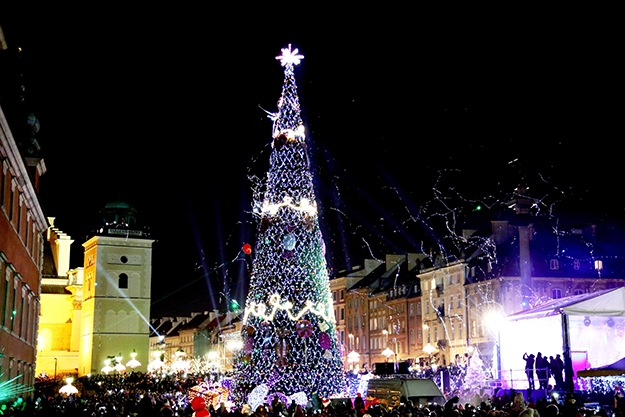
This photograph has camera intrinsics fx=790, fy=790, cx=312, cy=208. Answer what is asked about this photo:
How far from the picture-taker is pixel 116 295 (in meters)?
70.8

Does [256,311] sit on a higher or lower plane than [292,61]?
lower

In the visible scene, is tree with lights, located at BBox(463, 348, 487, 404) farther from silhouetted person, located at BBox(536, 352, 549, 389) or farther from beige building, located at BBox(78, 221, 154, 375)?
beige building, located at BBox(78, 221, 154, 375)

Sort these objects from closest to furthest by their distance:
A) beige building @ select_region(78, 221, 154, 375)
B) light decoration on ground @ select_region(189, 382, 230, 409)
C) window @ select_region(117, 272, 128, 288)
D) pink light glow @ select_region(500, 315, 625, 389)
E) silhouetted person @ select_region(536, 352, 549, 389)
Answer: light decoration on ground @ select_region(189, 382, 230, 409) < silhouetted person @ select_region(536, 352, 549, 389) < pink light glow @ select_region(500, 315, 625, 389) < beige building @ select_region(78, 221, 154, 375) < window @ select_region(117, 272, 128, 288)

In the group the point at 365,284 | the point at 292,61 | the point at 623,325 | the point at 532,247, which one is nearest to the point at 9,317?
the point at 292,61

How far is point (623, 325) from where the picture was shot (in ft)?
85.1

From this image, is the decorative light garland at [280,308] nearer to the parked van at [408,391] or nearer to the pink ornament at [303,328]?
the pink ornament at [303,328]

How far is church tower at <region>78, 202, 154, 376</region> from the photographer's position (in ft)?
227

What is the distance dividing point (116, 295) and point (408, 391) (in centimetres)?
5286

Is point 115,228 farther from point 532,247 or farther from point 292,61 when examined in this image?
point 292,61

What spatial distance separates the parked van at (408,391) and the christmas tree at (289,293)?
1314mm

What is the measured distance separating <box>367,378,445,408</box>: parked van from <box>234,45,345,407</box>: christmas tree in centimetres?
131

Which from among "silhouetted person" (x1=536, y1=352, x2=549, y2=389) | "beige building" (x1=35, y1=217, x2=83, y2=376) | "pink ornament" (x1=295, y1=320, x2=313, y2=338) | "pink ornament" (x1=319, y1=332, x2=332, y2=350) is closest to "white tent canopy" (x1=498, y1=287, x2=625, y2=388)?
"silhouetted person" (x1=536, y1=352, x2=549, y2=389)

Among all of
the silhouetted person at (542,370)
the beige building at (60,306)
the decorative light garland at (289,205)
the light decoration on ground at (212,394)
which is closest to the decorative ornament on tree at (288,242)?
the decorative light garland at (289,205)

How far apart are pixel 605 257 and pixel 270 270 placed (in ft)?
136
